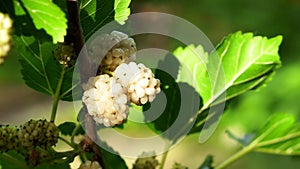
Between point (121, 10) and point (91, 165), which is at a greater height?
point (121, 10)

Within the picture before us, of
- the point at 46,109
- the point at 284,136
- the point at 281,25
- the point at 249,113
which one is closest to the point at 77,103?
the point at 284,136

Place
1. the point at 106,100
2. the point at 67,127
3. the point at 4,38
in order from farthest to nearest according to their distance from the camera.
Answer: the point at 67,127
the point at 106,100
the point at 4,38

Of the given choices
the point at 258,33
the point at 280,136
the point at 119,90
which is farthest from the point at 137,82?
the point at 258,33

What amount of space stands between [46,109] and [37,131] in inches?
158

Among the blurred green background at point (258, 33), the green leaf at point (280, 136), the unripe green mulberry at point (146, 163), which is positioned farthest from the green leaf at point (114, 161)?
the blurred green background at point (258, 33)

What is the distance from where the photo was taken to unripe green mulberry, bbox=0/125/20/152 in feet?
2.40

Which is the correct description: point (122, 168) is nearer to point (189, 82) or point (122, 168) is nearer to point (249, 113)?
point (189, 82)

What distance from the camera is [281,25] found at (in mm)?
2949

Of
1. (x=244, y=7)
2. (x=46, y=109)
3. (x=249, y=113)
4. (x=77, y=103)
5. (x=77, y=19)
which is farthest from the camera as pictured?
(x=46, y=109)

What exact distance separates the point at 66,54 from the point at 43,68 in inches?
6.8

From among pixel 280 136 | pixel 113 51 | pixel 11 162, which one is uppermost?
pixel 280 136

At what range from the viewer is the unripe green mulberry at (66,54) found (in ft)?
2.19

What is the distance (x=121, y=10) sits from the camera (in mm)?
704

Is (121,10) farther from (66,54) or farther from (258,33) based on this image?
(258,33)
